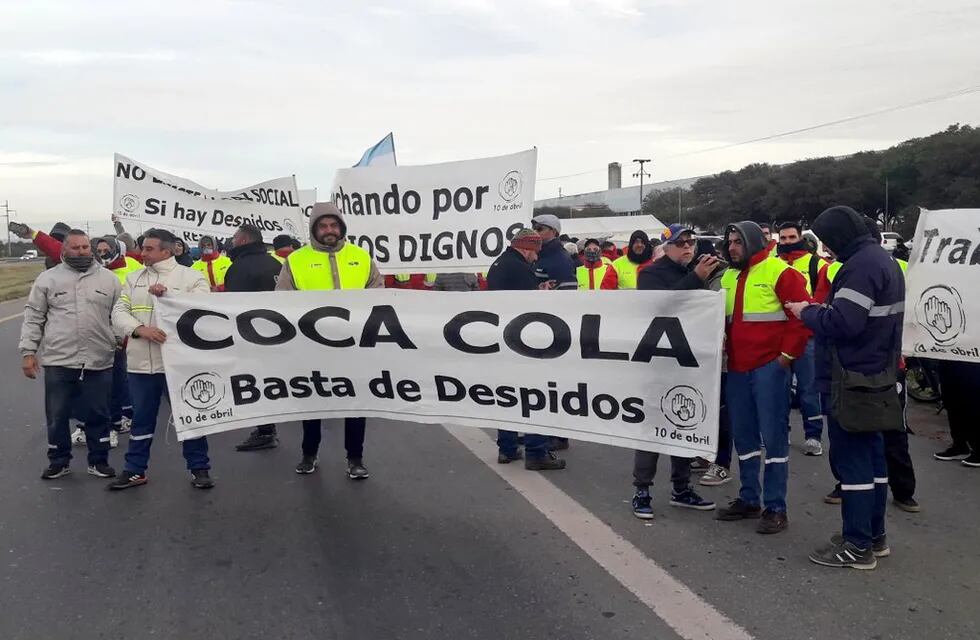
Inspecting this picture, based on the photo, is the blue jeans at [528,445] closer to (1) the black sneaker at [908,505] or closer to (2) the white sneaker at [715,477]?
(2) the white sneaker at [715,477]

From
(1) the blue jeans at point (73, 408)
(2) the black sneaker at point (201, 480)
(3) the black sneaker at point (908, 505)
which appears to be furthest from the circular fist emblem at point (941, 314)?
(1) the blue jeans at point (73, 408)

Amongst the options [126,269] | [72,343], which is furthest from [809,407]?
[126,269]

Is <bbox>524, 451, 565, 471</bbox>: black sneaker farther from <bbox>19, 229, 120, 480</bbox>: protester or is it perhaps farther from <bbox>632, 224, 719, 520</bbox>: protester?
<bbox>19, 229, 120, 480</bbox>: protester

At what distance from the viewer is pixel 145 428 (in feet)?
19.2

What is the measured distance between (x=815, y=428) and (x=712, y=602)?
3419 millimetres

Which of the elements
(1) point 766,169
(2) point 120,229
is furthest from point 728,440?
(1) point 766,169

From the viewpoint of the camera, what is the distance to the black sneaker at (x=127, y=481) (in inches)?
229

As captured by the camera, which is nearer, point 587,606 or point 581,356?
point 587,606

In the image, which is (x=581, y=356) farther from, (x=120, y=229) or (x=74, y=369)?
(x=120, y=229)

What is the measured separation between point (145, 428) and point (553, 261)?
12.3 ft

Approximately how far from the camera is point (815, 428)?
22.5ft

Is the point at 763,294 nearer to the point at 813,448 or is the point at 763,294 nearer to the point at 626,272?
the point at 813,448

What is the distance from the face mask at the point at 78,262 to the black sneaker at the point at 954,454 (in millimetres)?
6808

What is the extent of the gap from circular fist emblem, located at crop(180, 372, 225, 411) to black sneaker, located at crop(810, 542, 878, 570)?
12.6 feet
